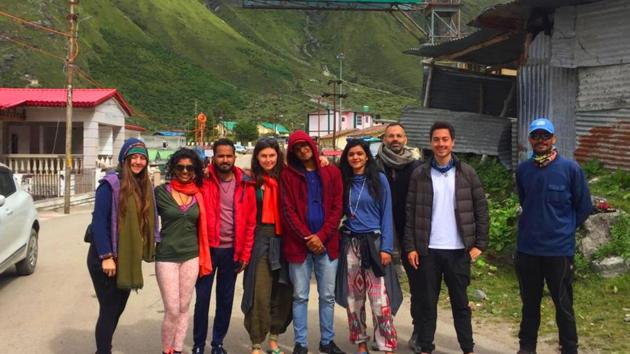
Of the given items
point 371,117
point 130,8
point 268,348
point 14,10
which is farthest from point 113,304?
point 130,8

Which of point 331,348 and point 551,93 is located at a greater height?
point 551,93

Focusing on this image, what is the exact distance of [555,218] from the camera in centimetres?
416

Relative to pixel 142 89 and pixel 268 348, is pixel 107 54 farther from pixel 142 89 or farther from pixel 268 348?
pixel 268 348

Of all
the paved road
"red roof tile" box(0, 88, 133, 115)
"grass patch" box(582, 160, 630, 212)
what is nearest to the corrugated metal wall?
"grass patch" box(582, 160, 630, 212)

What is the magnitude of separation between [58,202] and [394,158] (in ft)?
55.0

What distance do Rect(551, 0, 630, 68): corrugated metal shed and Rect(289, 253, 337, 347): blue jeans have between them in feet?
23.9

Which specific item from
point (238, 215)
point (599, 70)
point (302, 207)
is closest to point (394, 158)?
point (302, 207)

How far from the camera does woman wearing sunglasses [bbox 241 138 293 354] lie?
4449 mm

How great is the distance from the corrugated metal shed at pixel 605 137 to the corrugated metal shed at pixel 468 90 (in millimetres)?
3352

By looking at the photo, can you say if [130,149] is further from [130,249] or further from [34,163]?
[34,163]

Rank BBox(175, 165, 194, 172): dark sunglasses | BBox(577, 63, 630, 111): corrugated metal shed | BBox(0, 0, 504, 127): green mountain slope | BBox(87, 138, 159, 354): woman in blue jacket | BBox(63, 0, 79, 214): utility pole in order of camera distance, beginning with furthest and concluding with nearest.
Answer: BBox(0, 0, 504, 127): green mountain slope → BBox(63, 0, 79, 214): utility pole → BBox(577, 63, 630, 111): corrugated metal shed → BBox(175, 165, 194, 172): dark sunglasses → BBox(87, 138, 159, 354): woman in blue jacket

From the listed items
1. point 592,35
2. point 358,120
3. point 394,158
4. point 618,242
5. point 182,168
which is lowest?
point 618,242

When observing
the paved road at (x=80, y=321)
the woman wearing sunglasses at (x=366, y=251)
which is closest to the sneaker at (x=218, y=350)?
the paved road at (x=80, y=321)

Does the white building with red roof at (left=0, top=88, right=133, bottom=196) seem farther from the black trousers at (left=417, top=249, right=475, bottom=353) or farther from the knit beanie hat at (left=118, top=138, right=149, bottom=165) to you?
the black trousers at (left=417, top=249, right=475, bottom=353)
